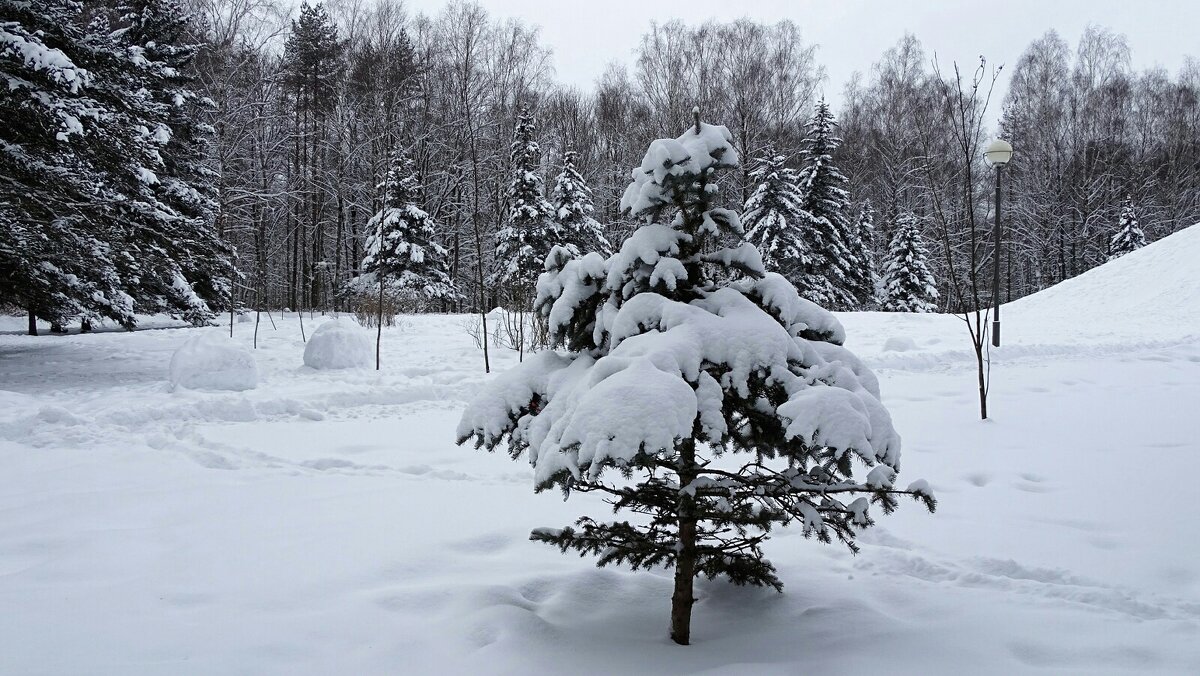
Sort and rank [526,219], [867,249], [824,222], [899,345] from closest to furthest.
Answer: [899,345], [526,219], [824,222], [867,249]

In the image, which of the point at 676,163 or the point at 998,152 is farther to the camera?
the point at 998,152

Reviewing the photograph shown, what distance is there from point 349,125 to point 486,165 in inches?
207

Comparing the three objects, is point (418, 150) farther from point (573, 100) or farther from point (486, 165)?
point (573, 100)

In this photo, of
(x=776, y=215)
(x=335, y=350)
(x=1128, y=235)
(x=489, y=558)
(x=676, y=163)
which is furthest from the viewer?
(x=1128, y=235)

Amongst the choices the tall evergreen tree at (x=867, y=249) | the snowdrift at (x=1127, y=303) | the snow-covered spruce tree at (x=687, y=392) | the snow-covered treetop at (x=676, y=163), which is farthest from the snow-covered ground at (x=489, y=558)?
the tall evergreen tree at (x=867, y=249)

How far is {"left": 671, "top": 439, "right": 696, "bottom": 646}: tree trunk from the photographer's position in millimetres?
2455

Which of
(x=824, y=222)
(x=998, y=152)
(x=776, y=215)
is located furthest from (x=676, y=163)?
(x=824, y=222)

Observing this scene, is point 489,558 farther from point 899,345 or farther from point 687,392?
point 899,345

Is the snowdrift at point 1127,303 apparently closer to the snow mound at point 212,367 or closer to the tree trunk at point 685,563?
the tree trunk at point 685,563

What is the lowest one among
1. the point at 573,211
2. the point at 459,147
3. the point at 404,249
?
the point at 404,249

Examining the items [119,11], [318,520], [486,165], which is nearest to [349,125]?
[486,165]

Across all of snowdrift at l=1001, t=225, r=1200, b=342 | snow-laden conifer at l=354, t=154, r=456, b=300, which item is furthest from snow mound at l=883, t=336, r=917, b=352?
snow-laden conifer at l=354, t=154, r=456, b=300

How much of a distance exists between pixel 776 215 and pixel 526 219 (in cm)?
856

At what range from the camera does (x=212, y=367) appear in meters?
7.90
